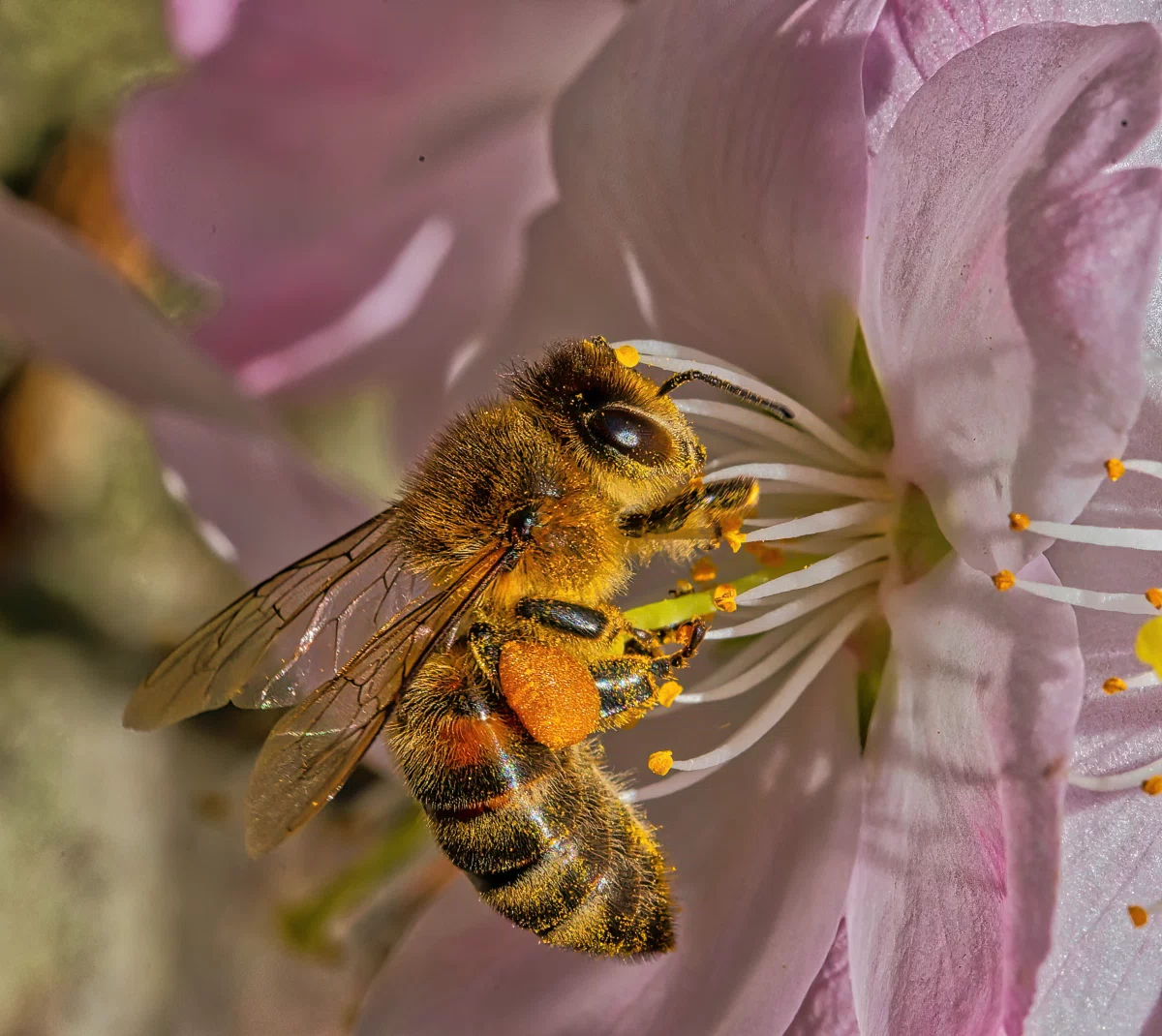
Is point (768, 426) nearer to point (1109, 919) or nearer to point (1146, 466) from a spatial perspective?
point (1146, 466)

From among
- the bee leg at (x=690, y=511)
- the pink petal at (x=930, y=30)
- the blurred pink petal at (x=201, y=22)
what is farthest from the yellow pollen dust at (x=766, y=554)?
the blurred pink petal at (x=201, y=22)

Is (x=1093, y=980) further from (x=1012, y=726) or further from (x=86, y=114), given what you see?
(x=86, y=114)

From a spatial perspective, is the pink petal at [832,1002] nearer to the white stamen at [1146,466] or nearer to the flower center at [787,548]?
the flower center at [787,548]

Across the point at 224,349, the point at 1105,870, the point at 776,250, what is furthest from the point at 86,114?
the point at 1105,870

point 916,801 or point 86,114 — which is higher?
point 86,114

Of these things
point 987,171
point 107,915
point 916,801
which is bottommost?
point 107,915

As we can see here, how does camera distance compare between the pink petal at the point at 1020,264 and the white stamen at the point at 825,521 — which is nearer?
the pink petal at the point at 1020,264

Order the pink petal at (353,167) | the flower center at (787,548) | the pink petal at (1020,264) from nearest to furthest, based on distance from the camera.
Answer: the pink petal at (1020,264) → the flower center at (787,548) → the pink petal at (353,167)
